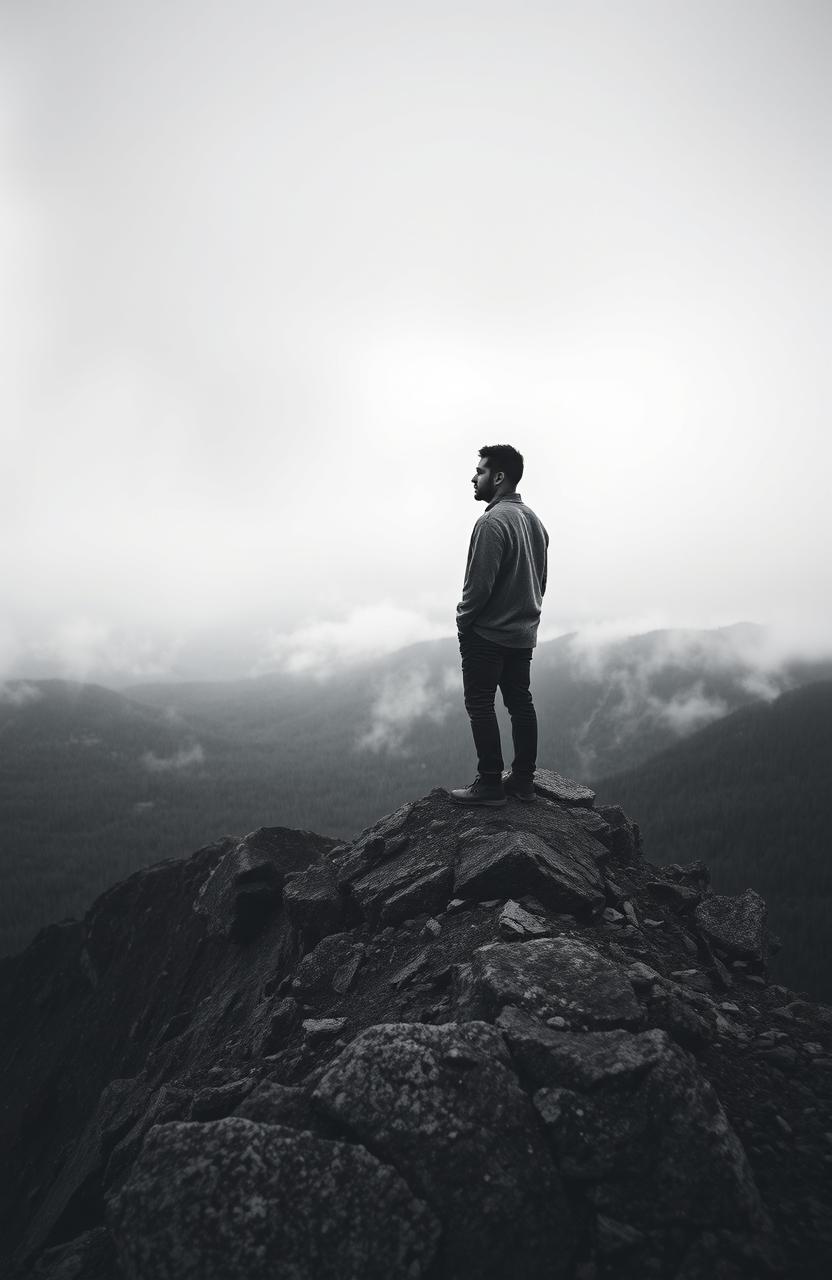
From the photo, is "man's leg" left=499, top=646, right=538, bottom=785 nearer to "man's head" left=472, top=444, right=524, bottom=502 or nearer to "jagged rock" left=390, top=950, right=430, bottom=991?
"man's head" left=472, top=444, right=524, bottom=502

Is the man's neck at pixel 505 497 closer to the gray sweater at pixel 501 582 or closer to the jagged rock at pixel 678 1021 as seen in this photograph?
the gray sweater at pixel 501 582

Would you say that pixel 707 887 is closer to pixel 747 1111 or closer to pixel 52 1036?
pixel 747 1111

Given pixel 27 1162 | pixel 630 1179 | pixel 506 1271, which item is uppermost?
pixel 630 1179

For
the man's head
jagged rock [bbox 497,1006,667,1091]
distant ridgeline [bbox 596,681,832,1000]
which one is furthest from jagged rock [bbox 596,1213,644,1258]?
distant ridgeline [bbox 596,681,832,1000]

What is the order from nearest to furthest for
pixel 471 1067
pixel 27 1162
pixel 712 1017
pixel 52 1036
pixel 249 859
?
pixel 471 1067 < pixel 712 1017 < pixel 249 859 < pixel 27 1162 < pixel 52 1036

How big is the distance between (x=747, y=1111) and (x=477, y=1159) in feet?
7.54

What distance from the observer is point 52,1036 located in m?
22.8

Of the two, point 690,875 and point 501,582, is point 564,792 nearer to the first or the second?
point 690,875

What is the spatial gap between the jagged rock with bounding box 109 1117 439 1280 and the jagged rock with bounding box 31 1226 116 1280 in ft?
8.25

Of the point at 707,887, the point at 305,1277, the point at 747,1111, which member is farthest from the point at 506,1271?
the point at 707,887

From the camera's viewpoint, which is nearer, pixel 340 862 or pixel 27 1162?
pixel 340 862

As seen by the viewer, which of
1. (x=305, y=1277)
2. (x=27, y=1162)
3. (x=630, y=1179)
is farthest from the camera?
(x=27, y=1162)

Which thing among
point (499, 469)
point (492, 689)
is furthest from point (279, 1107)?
point (499, 469)

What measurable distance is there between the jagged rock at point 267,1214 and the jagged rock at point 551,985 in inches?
66.5
